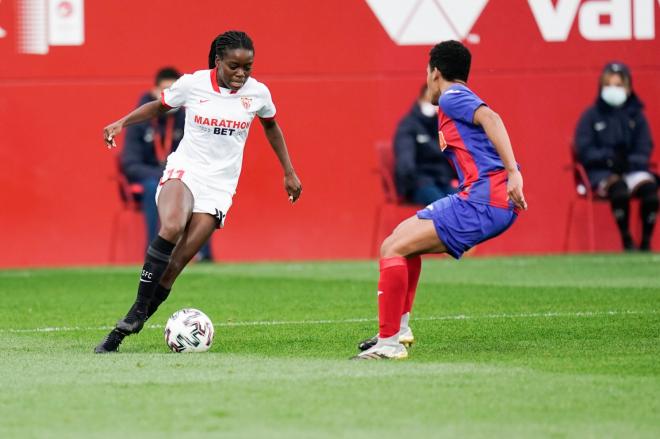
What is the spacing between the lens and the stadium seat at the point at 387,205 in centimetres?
1720

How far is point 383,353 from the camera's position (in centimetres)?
779

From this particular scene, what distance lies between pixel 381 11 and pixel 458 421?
40.6 feet

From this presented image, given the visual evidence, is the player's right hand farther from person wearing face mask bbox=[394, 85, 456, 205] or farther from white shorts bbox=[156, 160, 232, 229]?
person wearing face mask bbox=[394, 85, 456, 205]

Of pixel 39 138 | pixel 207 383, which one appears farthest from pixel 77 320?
pixel 39 138

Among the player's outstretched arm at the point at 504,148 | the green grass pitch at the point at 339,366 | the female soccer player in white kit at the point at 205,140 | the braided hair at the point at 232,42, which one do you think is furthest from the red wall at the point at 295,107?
the player's outstretched arm at the point at 504,148

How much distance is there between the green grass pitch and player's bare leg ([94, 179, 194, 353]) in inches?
6.7

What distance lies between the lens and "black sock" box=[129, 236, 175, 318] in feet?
28.1

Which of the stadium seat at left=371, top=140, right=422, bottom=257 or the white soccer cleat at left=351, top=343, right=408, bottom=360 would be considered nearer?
the white soccer cleat at left=351, top=343, right=408, bottom=360

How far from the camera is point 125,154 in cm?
1659

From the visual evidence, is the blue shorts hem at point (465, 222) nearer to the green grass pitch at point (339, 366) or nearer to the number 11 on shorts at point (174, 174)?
the green grass pitch at point (339, 366)

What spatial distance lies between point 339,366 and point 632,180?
1045cm

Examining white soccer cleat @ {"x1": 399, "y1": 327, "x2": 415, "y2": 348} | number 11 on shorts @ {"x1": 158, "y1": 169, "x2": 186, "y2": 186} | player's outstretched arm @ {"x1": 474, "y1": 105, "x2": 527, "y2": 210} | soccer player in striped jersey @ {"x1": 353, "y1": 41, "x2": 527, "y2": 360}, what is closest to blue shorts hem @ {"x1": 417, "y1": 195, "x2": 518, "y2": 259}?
soccer player in striped jersey @ {"x1": 353, "y1": 41, "x2": 527, "y2": 360}

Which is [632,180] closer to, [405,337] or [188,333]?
[405,337]

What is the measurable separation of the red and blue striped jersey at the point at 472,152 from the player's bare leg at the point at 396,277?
1.08ft
